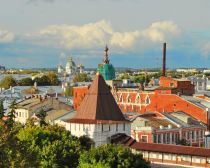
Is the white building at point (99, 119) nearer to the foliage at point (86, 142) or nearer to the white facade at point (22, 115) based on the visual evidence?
the foliage at point (86, 142)

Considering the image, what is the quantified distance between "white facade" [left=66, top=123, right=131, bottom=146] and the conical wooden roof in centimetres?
35

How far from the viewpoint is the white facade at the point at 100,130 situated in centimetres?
4294

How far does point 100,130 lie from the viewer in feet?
141

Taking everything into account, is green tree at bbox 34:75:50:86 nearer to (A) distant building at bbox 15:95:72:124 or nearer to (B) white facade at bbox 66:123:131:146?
(A) distant building at bbox 15:95:72:124

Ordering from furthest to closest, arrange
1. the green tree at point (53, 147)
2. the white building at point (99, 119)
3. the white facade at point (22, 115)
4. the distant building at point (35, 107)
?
1. the white facade at point (22, 115)
2. the distant building at point (35, 107)
3. the white building at point (99, 119)
4. the green tree at point (53, 147)

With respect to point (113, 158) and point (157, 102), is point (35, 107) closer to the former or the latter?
point (157, 102)

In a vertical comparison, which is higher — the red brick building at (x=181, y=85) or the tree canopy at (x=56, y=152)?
the red brick building at (x=181, y=85)

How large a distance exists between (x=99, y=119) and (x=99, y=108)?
1006 millimetres

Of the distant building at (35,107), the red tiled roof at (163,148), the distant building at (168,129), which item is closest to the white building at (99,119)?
the red tiled roof at (163,148)

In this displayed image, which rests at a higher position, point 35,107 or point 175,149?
point 175,149

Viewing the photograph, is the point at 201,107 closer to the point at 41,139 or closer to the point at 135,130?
the point at 135,130

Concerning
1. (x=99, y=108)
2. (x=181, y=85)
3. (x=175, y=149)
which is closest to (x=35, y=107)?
(x=181, y=85)

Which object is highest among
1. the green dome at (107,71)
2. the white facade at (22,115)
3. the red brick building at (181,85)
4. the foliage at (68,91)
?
the green dome at (107,71)

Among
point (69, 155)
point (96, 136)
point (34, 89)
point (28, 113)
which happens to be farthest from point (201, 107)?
point (34, 89)
